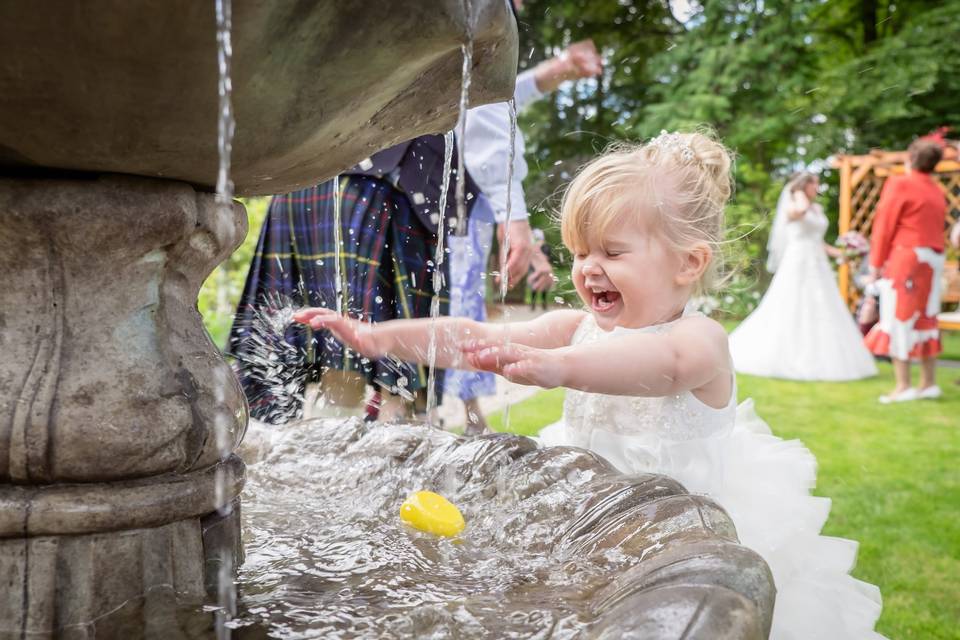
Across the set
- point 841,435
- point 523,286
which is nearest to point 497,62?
point 841,435

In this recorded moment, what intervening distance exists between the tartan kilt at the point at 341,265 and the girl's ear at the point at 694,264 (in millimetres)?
1388

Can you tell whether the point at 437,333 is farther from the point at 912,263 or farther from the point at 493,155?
the point at 912,263

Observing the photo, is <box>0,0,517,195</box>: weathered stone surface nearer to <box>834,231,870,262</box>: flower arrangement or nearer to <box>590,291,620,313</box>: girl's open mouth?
<box>590,291,620,313</box>: girl's open mouth

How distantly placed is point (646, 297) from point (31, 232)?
1393 millimetres

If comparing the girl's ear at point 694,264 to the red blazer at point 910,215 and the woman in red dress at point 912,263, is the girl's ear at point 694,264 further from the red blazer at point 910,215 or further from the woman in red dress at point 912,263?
the red blazer at point 910,215

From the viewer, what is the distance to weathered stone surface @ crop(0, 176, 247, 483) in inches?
50.8

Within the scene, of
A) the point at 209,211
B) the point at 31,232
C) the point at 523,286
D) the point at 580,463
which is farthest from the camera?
the point at 523,286

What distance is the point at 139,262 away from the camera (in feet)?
4.70

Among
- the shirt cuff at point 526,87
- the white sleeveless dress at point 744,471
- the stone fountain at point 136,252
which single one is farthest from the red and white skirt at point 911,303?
the stone fountain at point 136,252

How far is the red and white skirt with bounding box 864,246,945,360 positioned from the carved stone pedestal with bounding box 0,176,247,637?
6895 millimetres

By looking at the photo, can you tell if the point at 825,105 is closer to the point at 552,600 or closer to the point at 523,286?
the point at 523,286

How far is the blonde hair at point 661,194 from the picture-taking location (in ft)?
7.17

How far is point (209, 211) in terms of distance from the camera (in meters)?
1.51

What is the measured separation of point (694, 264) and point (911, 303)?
19.9ft
